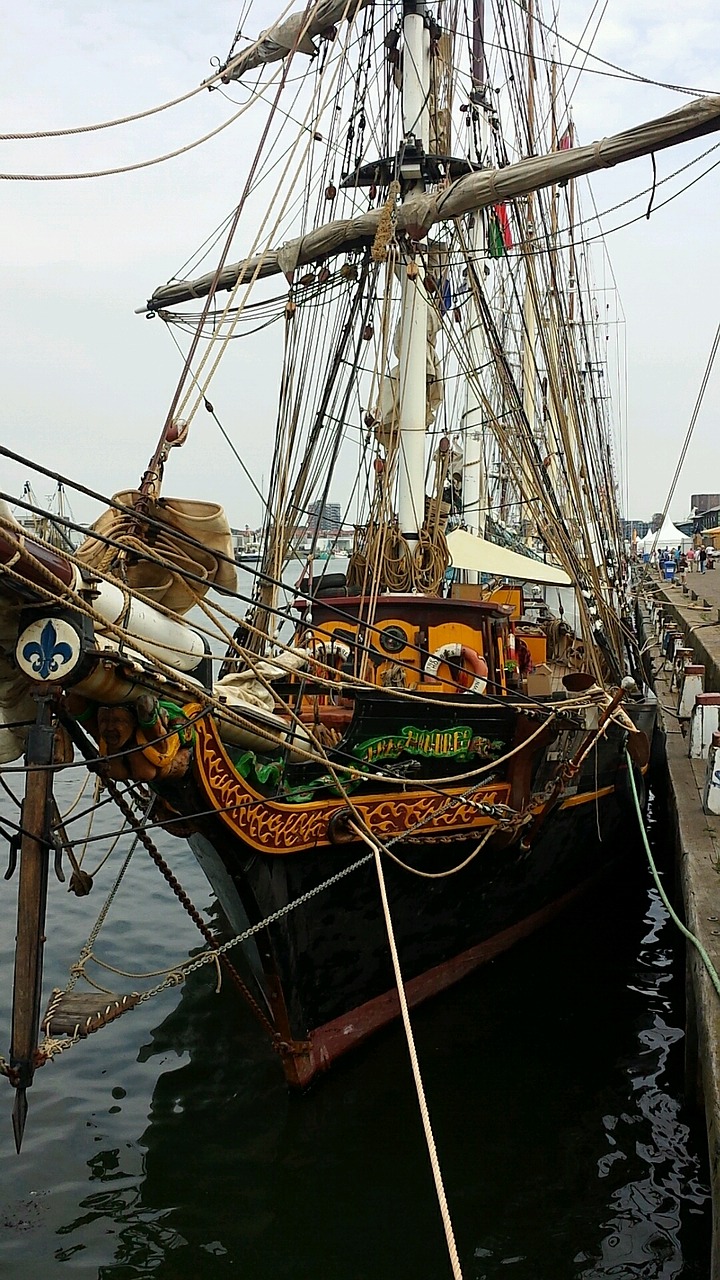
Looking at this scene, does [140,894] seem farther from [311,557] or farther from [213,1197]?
[213,1197]

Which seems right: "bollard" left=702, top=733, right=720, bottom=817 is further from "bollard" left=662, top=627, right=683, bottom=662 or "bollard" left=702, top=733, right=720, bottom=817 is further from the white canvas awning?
"bollard" left=662, top=627, right=683, bottom=662

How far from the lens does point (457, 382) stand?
2083cm

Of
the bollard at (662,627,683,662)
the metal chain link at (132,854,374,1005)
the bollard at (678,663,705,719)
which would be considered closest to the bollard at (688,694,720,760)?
the bollard at (678,663,705,719)

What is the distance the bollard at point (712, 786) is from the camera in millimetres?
8164

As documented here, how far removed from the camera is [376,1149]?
6977 mm

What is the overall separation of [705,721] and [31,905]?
7.43m

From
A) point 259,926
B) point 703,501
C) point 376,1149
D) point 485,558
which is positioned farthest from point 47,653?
point 703,501

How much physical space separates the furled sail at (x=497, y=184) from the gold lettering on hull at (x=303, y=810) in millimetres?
3574

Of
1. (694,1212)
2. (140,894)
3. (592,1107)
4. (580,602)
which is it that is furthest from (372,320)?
(694,1212)

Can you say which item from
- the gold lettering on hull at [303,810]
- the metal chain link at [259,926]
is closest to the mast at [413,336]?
the gold lettering on hull at [303,810]

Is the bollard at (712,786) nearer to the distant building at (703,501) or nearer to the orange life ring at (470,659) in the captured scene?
the orange life ring at (470,659)

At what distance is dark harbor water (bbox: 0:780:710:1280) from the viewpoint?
608 cm

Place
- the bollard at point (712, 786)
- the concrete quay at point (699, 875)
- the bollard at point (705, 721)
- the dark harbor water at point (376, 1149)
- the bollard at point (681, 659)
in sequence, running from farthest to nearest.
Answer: the bollard at point (681, 659) → the bollard at point (705, 721) → the bollard at point (712, 786) → the dark harbor water at point (376, 1149) → the concrete quay at point (699, 875)

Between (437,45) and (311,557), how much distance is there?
246 inches
